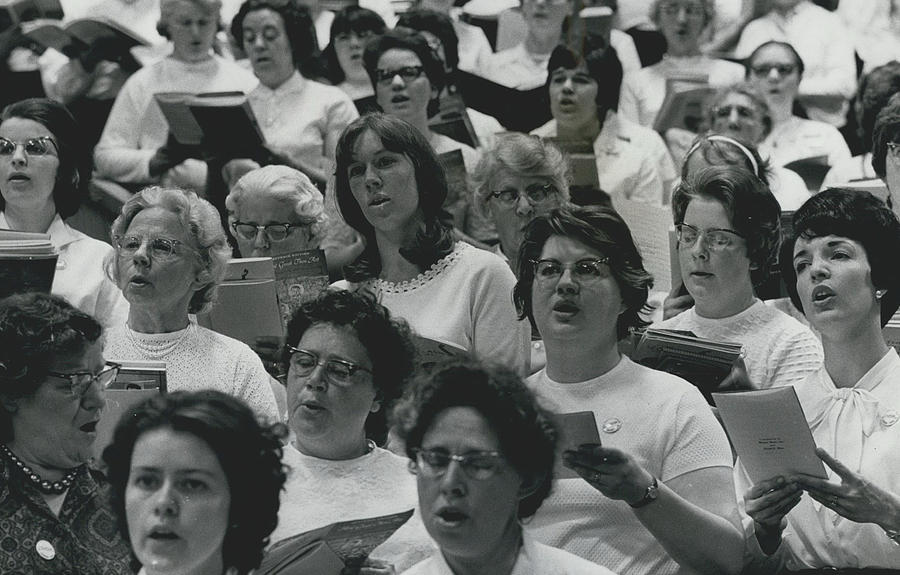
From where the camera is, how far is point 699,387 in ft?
11.0

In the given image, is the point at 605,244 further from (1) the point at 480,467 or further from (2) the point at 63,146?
(2) the point at 63,146

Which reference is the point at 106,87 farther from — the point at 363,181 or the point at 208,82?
the point at 363,181

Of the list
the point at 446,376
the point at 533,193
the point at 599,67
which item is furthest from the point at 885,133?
the point at 446,376

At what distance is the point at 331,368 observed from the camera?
3.14 metres

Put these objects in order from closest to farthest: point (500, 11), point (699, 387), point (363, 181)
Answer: point (699, 387) < point (363, 181) < point (500, 11)

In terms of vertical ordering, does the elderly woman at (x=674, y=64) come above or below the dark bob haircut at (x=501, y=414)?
below

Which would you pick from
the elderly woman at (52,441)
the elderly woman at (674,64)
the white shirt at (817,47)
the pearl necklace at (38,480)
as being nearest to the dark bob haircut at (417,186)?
the elderly woman at (52,441)

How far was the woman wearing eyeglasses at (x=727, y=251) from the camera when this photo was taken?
373cm

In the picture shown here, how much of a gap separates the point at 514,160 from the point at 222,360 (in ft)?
3.71

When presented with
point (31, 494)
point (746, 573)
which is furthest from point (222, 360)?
point (746, 573)

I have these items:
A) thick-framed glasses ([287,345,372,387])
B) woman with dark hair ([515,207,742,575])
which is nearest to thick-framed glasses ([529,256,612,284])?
woman with dark hair ([515,207,742,575])

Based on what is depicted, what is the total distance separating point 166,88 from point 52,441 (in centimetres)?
306

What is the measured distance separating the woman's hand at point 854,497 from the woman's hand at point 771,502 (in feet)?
0.09

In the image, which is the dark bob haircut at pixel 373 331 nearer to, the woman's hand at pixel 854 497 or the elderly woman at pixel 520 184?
the woman's hand at pixel 854 497
